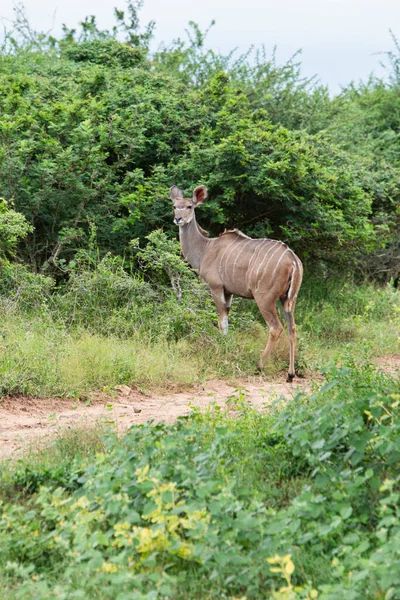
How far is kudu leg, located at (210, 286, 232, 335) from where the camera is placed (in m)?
9.79

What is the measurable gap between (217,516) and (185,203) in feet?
21.6

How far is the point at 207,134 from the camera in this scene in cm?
1188

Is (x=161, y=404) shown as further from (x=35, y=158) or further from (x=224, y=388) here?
(x=35, y=158)

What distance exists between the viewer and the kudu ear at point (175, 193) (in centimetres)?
1029

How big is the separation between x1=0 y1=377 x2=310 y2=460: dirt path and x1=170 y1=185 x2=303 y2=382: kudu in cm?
103

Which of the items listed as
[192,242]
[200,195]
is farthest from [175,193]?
[192,242]

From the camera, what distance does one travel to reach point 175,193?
10305 mm

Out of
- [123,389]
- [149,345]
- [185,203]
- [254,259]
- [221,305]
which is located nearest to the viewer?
[123,389]

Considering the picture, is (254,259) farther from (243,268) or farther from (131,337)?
(131,337)

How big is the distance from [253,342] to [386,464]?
5.27 m

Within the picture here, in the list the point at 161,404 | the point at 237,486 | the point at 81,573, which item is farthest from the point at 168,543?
the point at 161,404

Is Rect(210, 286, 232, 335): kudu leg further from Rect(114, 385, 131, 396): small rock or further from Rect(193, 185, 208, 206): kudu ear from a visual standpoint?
Rect(114, 385, 131, 396): small rock

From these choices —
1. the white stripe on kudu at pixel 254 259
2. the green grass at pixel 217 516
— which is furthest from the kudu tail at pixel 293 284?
the green grass at pixel 217 516

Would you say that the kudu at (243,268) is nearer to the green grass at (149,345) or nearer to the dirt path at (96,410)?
the green grass at (149,345)
